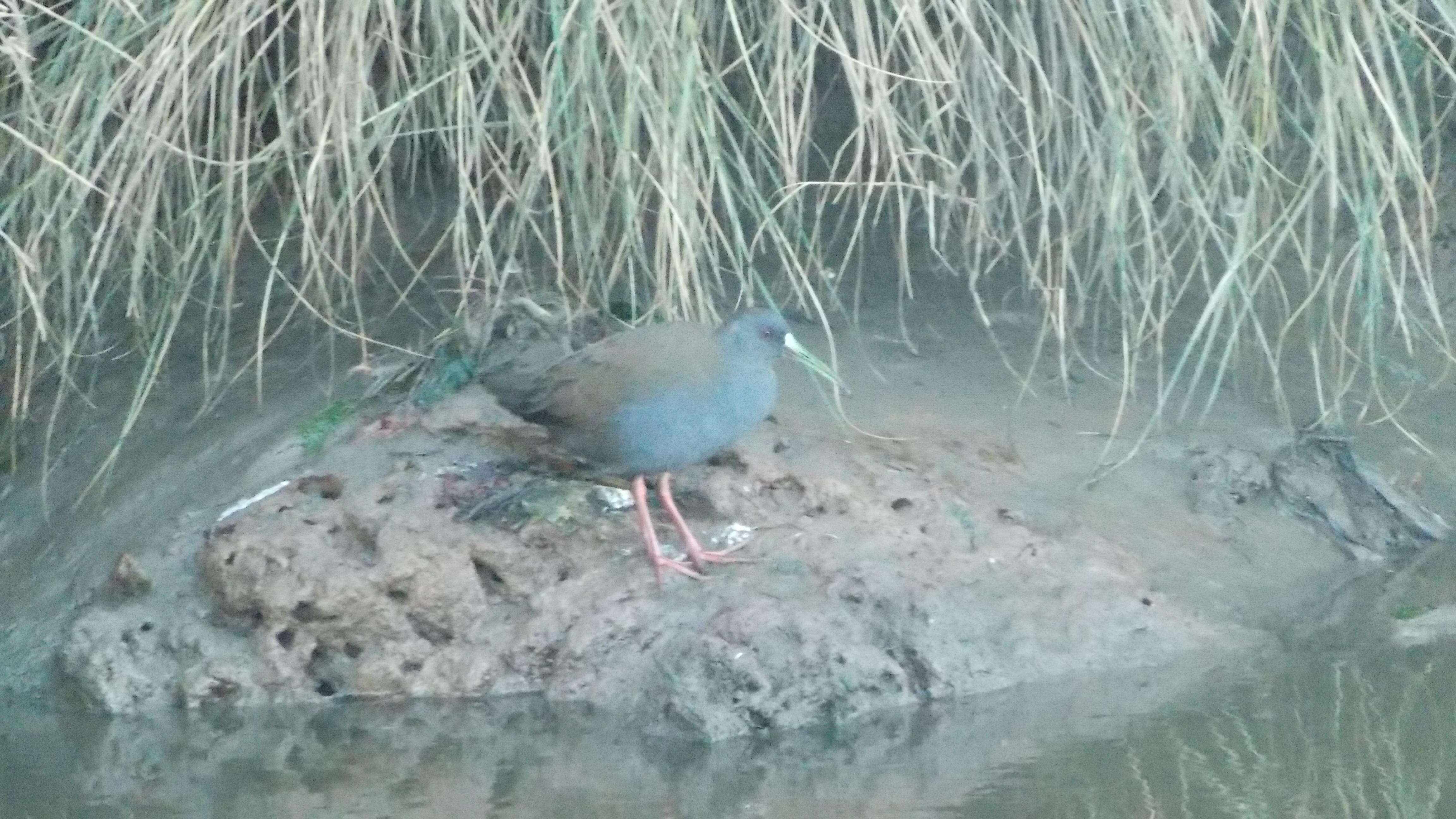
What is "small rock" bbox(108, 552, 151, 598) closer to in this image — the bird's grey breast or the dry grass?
the dry grass

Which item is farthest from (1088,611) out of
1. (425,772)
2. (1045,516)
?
(425,772)

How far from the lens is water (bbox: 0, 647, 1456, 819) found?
12.8 ft

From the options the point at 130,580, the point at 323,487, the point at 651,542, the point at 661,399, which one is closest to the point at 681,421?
the point at 661,399

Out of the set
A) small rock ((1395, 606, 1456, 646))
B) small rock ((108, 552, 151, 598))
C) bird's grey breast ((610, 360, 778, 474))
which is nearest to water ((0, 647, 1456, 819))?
small rock ((1395, 606, 1456, 646))

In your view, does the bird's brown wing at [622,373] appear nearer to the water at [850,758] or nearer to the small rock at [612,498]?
the small rock at [612,498]

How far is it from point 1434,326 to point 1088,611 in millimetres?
2220

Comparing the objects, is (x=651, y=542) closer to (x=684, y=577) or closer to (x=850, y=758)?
(x=684, y=577)

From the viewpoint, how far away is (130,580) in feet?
16.0

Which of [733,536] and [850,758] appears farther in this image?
[733,536]

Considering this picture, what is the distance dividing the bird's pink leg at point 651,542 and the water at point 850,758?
0.45 metres

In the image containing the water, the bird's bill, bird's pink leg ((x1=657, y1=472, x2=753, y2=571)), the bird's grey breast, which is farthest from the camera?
the bird's bill

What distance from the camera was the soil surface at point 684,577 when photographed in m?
4.64

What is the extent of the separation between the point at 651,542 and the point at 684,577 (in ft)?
0.38

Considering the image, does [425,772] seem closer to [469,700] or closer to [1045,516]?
[469,700]
